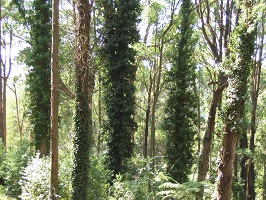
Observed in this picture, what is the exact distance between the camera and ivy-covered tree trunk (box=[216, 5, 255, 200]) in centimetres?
845

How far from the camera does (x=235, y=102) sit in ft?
28.0

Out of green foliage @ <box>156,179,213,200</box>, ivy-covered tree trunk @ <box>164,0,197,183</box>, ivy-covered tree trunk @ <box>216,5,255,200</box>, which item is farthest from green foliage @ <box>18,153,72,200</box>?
ivy-covered tree trunk @ <box>164,0,197,183</box>

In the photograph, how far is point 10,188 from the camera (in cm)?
1348

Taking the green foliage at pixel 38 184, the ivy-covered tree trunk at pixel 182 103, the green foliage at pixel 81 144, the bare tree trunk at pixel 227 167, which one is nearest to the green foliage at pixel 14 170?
the green foliage at pixel 38 184

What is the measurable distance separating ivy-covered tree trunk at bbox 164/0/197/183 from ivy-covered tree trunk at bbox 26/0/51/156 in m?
6.77

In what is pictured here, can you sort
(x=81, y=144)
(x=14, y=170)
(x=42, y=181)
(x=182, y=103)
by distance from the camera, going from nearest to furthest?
(x=42, y=181), (x=81, y=144), (x=14, y=170), (x=182, y=103)

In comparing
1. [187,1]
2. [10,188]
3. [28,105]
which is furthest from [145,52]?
[10,188]

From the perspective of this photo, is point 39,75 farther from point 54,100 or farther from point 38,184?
point 38,184

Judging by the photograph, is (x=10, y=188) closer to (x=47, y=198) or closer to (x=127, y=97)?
(x=47, y=198)

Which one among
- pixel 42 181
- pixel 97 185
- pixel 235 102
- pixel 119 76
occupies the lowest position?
pixel 97 185

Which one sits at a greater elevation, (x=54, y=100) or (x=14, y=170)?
(x=54, y=100)

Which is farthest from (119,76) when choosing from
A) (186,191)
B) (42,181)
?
(186,191)

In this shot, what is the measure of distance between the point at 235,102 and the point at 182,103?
8.96 meters

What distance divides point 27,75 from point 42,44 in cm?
188
